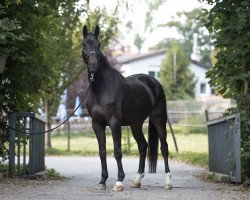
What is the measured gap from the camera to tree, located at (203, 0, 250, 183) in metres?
10.7

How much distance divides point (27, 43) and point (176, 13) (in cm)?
7469

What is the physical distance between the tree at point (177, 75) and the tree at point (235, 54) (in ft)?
157

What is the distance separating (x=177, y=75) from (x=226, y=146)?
51.3m

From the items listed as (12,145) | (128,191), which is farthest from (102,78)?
(12,145)

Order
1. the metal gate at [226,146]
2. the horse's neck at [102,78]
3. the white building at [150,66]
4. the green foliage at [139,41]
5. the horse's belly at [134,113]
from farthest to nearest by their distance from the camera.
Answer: the green foliage at [139,41] → the white building at [150,66] → the metal gate at [226,146] → the horse's belly at [134,113] → the horse's neck at [102,78]

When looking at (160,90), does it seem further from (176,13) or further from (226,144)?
(176,13)

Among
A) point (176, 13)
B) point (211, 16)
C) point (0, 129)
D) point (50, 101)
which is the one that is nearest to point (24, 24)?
point (0, 129)

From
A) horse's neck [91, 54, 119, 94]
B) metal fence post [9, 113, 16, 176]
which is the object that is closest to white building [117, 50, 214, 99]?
metal fence post [9, 113, 16, 176]

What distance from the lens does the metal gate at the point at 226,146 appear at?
10.5m

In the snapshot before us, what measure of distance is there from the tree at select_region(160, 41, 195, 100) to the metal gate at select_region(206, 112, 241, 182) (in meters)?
47.5

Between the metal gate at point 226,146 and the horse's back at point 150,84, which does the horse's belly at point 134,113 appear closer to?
the horse's back at point 150,84

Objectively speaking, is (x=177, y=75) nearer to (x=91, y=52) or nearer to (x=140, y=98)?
(x=140, y=98)

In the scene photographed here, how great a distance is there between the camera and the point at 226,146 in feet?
37.2

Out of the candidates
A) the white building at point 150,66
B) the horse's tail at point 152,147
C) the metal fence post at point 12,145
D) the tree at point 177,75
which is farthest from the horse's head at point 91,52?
the white building at point 150,66
